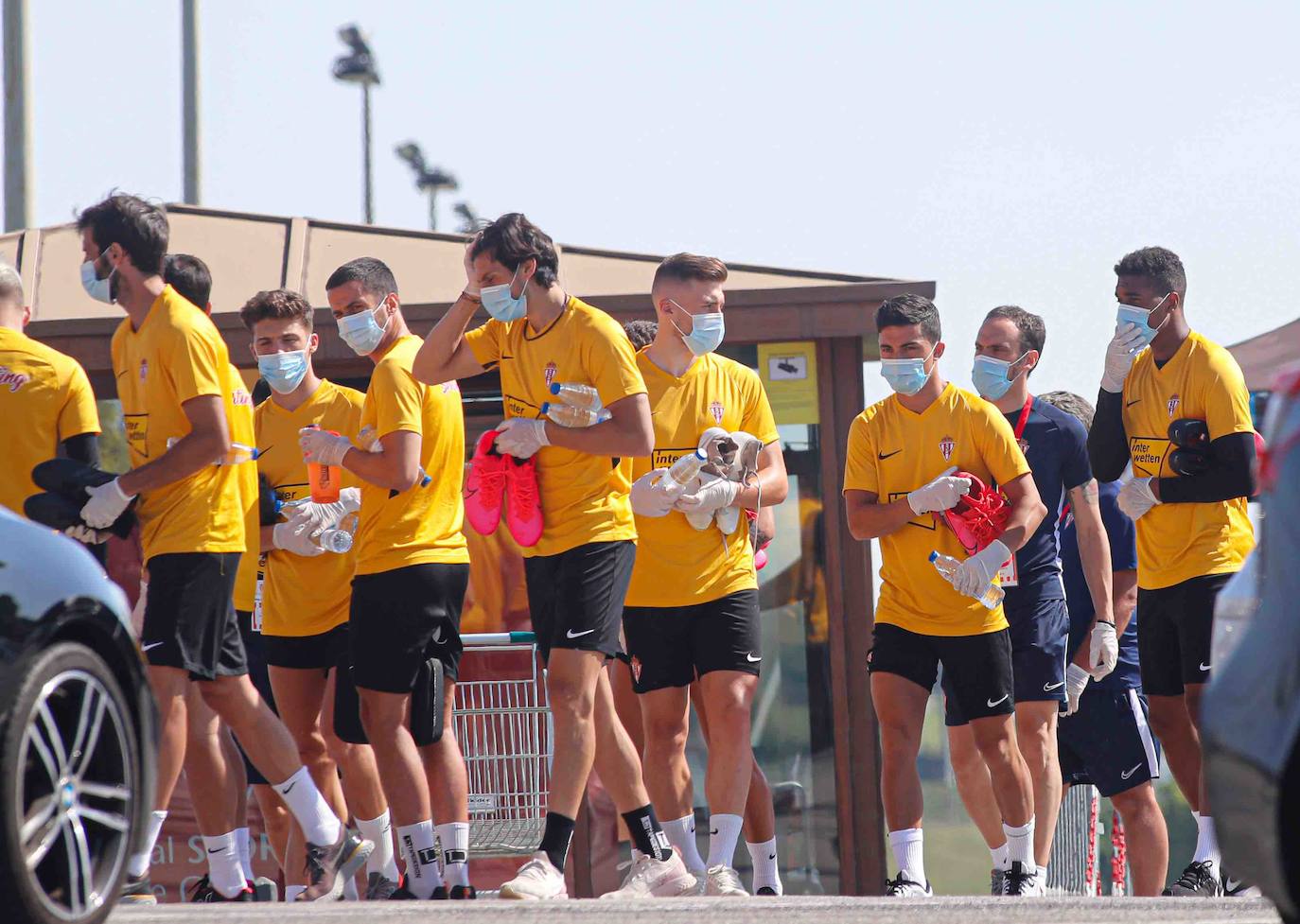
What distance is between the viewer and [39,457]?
21.6 ft

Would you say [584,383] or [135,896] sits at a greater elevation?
[584,383]

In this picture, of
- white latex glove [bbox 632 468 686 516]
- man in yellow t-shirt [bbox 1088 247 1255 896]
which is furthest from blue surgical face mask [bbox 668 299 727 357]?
man in yellow t-shirt [bbox 1088 247 1255 896]

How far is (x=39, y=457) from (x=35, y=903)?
10.4 feet

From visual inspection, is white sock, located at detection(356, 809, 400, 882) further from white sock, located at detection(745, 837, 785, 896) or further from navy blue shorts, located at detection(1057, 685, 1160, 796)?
navy blue shorts, located at detection(1057, 685, 1160, 796)

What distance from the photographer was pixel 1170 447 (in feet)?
23.0

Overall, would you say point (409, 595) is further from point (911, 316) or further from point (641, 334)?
point (911, 316)

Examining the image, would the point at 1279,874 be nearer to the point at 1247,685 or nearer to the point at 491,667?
the point at 1247,685

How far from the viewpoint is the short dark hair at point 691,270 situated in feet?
23.7

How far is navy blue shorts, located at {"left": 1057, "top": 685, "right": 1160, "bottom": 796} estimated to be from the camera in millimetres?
8016

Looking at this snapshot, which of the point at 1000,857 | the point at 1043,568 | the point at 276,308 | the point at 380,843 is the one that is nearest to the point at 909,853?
the point at 1000,857

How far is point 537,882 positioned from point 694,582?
140cm

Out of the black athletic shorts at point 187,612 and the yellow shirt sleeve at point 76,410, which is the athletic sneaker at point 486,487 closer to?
the black athletic shorts at point 187,612

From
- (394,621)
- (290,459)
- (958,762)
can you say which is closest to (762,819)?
(958,762)

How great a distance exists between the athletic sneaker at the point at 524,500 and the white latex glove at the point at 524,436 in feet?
0.28
